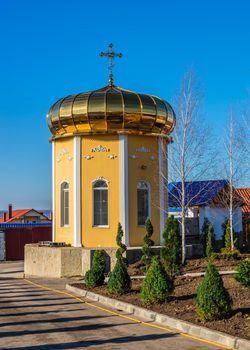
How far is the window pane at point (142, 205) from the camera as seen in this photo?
22.2 meters

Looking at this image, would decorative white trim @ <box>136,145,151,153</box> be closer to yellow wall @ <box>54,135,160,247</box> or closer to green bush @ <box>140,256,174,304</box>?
yellow wall @ <box>54,135,160,247</box>

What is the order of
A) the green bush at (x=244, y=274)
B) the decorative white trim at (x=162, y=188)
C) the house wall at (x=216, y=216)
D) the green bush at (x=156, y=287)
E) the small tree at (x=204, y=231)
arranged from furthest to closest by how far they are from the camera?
the house wall at (x=216, y=216)
the small tree at (x=204, y=231)
the decorative white trim at (x=162, y=188)
the green bush at (x=156, y=287)
the green bush at (x=244, y=274)

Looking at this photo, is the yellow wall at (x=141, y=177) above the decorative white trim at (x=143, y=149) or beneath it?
beneath

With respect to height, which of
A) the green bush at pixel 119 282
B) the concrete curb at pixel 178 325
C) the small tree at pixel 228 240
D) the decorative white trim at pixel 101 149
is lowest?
the concrete curb at pixel 178 325

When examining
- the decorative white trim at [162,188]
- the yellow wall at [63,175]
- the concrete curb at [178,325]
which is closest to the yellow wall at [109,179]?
the yellow wall at [63,175]

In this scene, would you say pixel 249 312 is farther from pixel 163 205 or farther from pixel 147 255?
pixel 163 205

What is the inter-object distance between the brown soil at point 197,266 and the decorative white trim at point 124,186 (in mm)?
1730

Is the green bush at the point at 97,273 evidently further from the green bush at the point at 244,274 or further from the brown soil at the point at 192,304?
the green bush at the point at 244,274

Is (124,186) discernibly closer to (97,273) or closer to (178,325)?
(97,273)

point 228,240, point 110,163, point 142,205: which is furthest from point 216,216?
point 110,163

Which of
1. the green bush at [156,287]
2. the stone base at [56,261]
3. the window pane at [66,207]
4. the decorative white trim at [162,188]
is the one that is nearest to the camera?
the green bush at [156,287]

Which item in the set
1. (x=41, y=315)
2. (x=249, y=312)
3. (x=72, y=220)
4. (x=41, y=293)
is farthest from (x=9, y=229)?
(x=249, y=312)

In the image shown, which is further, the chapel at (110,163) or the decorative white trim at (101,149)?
the decorative white trim at (101,149)

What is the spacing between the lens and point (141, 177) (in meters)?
22.2
